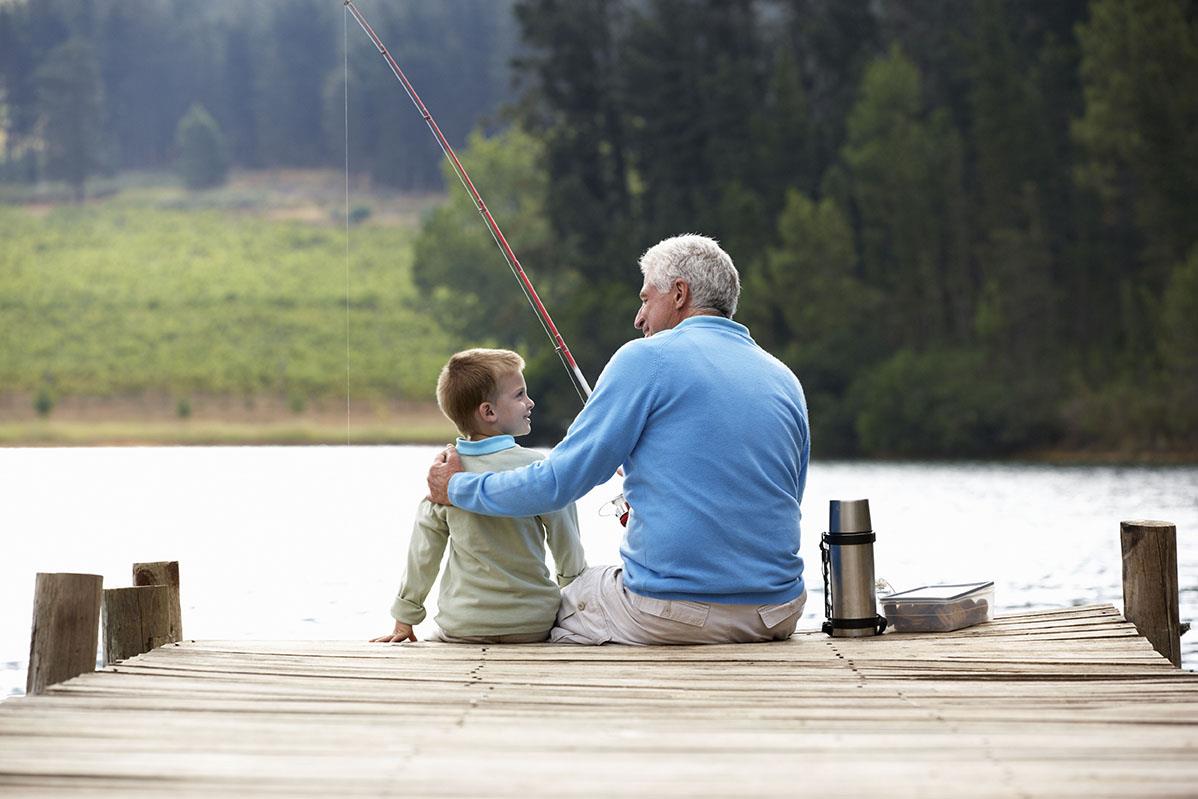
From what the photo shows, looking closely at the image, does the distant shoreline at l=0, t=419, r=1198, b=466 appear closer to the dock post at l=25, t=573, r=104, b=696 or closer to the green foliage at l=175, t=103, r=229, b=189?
the green foliage at l=175, t=103, r=229, b=189

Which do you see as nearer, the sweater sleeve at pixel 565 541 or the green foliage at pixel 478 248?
the sweater sleeve at pixel 565 541

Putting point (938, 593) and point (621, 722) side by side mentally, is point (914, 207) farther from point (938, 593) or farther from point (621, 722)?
point (621, 722)

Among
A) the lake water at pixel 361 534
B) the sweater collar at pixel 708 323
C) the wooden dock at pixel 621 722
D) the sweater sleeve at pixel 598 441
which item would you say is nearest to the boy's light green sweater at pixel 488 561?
the wooden dock at pixel 621 722

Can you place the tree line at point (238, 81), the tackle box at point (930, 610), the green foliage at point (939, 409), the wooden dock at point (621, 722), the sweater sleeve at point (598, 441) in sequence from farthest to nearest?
1. the tree line at point (238, 81)
2. the green foliage at point (939, 409)
3. the tackle box at point (930, 610)
4. the sweater sleeve at point (598, 441)
5. the wooden dock at point (621, 722)

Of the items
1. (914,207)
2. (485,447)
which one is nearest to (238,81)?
(914,207)

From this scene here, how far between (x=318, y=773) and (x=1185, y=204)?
133 ft

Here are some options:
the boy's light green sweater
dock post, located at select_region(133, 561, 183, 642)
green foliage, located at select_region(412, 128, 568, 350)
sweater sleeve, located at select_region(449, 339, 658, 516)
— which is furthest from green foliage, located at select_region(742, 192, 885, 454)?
sweater sleeve, located at select_region(449, 339, 658, 516)

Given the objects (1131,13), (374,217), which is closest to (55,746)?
(1131,13)

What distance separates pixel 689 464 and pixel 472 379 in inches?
27.0

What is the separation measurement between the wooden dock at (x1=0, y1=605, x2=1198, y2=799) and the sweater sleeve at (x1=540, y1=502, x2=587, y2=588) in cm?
30

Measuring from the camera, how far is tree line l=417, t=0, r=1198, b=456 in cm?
3938

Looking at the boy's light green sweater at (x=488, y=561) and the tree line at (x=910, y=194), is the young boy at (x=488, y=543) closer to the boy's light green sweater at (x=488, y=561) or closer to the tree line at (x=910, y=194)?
the boy's light green sweater at (x=488, y=561)

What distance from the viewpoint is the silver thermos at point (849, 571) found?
4.72 m

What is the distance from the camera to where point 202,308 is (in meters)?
68.7
